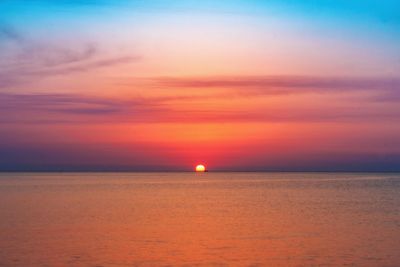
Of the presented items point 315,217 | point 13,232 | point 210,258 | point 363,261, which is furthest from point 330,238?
point 13,232

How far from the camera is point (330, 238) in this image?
3128cm

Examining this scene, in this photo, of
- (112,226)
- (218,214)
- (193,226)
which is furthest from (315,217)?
(112,226)

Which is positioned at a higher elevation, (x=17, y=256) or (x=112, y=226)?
(x=112, y=226)

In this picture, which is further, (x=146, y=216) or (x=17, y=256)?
(x=146, y=216)

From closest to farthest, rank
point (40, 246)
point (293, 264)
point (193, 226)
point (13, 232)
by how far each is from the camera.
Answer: point (293, 264) → point (40, 246) → point (13, 232) → point (193, 226)

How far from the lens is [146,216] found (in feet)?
147

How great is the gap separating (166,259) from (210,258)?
1676 mm

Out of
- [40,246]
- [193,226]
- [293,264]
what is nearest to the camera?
[293,264]

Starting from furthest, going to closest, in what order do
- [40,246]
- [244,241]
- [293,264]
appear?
[244,241], [40,246], [293,264]

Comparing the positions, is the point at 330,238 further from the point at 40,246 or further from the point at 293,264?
the point at 40,246

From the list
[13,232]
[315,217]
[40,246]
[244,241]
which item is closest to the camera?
[40,246]

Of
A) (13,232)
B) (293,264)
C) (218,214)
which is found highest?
(218,214)

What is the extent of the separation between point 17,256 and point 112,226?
12385 mm

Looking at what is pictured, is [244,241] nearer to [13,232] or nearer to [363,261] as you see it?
[363,261]
